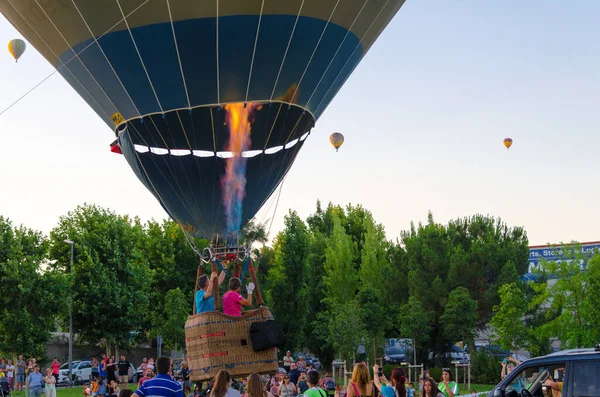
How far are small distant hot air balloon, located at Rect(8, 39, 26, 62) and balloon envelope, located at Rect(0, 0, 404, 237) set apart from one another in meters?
10.7

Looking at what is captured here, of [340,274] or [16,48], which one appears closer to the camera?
[16,48]

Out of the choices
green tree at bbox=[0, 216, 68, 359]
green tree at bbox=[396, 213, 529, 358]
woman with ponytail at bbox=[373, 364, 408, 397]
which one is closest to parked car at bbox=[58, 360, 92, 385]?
green tree at bbox=[0, 216, 68, 359]

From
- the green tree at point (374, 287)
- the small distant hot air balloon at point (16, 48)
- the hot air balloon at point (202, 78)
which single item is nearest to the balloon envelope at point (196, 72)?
the hot air balloon at point (202, 78)

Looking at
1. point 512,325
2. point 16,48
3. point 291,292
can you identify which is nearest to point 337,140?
point 512,325

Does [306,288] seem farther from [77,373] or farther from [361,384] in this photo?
[361,384]

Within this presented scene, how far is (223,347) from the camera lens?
10016mm

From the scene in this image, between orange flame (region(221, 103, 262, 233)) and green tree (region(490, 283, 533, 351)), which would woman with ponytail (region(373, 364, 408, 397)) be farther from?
green tree (region(490, 283, 533, 351))

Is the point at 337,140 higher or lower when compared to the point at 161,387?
higher

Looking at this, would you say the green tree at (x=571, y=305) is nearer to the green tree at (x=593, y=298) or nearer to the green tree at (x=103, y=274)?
the green tree at (x=593, y=298)

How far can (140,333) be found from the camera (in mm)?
40594

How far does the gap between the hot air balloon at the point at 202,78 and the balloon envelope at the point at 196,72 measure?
18 millimetres

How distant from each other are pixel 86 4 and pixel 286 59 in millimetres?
3465

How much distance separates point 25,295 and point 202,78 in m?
19.9

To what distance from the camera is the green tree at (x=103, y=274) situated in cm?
3519
